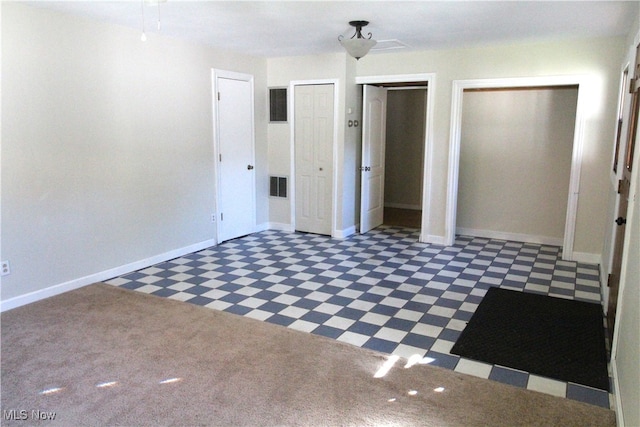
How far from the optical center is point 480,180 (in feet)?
21.2

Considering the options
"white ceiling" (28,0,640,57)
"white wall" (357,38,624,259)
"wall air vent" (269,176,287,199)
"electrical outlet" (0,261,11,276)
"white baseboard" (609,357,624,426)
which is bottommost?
"white baseboard" (609,357,624,426)

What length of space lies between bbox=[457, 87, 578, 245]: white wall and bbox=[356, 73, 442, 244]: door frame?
73 centimetres

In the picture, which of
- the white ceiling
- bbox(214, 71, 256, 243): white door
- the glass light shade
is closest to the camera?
the white ceiling

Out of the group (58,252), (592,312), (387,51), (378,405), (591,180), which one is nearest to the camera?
(378,405)

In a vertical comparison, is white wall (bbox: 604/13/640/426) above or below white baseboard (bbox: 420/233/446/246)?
above

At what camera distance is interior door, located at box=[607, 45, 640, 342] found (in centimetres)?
324

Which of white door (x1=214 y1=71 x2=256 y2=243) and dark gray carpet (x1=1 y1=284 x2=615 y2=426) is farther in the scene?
white door (x1=214 y1=71 x2=256 y2=243)

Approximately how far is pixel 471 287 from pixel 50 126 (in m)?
3.98

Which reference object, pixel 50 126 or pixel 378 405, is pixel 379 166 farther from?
pixel 378 405

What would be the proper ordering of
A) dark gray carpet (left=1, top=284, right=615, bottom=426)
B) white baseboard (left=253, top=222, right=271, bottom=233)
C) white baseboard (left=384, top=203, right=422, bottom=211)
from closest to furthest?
dark gray carpet (left=1, top=284, right=615, bottom=426), white baseboard (left=253, top=222, right=271, bottom=233), white baseboard (left=384, top=203, right=422, bottom=211)

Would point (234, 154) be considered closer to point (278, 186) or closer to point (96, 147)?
point (278, 186)

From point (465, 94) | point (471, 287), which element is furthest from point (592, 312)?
point (465, 94)

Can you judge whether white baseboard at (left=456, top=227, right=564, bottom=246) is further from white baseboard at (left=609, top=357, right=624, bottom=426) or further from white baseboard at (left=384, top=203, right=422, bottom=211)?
white baseboard at (left=609, top=357, right=624, bottom=426)

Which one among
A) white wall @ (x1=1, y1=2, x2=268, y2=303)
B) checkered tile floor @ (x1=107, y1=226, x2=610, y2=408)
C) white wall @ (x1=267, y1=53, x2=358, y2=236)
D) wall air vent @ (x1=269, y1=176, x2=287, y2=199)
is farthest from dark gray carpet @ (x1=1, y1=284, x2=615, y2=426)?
wall air vent @ (x1=269, y1=176, x2=287, y2=199)
